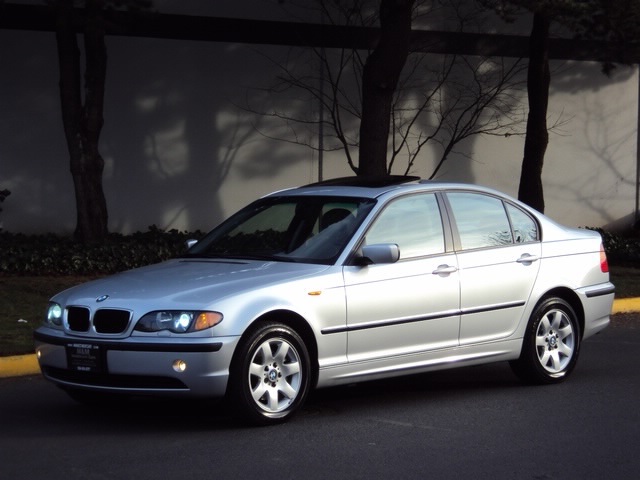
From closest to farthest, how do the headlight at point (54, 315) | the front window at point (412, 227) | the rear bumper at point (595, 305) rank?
the headlight at point (54, 315) → the front window at point (412, 227) → the rear bumper at point (595, 305)

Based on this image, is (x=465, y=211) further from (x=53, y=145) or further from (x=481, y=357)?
(x=53, y=145)

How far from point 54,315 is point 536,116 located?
13.0 meters

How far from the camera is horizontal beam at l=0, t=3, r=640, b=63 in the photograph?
57.6 ft

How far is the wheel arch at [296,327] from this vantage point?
7539 millimetres

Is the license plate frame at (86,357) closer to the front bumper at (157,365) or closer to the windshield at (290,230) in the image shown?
the front bumper at (157,365)

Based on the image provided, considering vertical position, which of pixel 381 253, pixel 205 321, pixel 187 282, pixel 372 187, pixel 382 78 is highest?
pixel 382 78

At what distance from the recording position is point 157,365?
730 centimetres

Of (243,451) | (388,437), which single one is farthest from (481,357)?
(243,451)

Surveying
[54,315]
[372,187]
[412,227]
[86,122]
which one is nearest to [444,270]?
[412,227]

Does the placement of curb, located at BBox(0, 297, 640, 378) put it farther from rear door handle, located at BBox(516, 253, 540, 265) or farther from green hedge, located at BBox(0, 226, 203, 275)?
green hedge, located at BBox(0, 226, 203, 275)

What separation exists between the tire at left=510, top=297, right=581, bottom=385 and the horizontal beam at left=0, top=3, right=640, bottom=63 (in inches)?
345

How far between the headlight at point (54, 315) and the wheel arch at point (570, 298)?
11.8 ft

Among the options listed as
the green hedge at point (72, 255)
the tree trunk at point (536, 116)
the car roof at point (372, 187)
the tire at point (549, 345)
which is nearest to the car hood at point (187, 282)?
the car roof at point (372, 187)

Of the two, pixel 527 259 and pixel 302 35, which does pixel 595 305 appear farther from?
pixel 302 35
